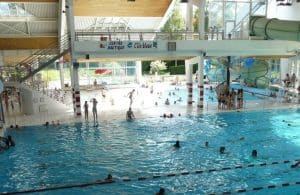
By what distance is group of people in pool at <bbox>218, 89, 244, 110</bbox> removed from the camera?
23.2 meters

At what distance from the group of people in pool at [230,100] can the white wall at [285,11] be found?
5.79 meters

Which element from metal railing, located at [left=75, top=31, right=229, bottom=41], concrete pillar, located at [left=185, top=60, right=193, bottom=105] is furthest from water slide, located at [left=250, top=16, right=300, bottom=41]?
concrete pillar, located at [left=185, top=60, right=193, bottom=105]

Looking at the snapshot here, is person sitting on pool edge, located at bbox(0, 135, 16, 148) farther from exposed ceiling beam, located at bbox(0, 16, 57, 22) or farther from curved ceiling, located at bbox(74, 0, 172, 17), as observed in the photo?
curved ceiling, located at bbox(74, 0, 172, 17)

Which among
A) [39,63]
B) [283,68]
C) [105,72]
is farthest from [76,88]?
[283,68]

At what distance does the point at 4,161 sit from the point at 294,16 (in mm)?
18716

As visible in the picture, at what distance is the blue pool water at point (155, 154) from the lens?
1109 cm

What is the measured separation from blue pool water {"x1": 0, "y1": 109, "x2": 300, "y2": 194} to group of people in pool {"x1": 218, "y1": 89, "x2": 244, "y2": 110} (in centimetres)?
249

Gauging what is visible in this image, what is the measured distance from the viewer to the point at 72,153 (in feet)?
47.2

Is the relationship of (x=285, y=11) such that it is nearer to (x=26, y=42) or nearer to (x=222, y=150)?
(x=222, y=150)

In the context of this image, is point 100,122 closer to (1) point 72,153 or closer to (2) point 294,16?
(1) point 72,153

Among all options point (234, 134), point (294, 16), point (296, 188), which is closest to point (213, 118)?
point (234, 134)

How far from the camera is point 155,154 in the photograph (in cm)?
1404

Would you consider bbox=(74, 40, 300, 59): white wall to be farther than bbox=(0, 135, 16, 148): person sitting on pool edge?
Yes

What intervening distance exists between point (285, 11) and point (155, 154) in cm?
1486
